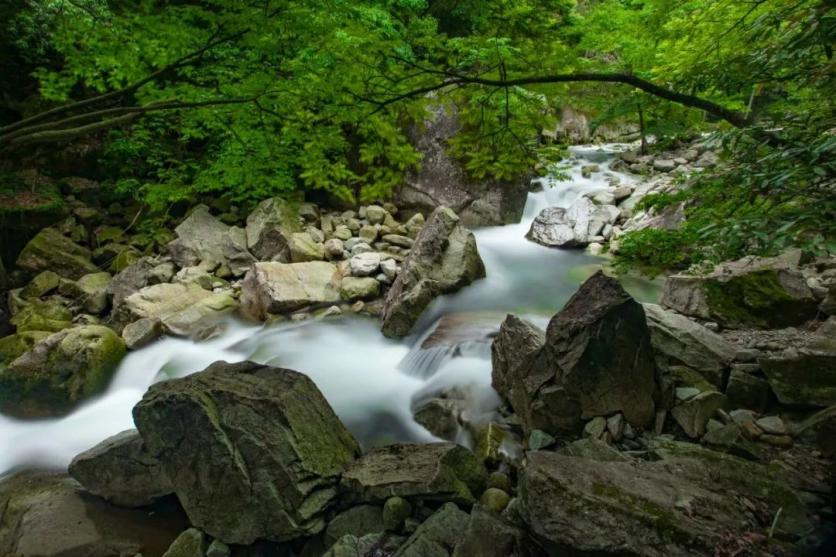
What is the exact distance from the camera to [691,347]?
4555 millimetres

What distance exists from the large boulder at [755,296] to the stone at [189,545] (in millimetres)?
5862

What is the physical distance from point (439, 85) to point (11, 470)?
687 cm

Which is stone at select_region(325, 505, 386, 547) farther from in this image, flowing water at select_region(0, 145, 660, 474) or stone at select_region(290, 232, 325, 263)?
stone at select_region(290, 232, 325, 263)

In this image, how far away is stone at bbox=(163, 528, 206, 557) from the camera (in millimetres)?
3922

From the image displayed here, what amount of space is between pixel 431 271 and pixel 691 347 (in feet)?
15.1

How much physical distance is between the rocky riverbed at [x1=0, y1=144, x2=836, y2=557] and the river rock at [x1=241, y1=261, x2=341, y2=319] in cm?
259

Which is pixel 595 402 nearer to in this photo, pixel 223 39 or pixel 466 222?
pixel 223 39

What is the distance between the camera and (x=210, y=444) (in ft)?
13.2

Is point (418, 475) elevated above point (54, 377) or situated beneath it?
elevated above

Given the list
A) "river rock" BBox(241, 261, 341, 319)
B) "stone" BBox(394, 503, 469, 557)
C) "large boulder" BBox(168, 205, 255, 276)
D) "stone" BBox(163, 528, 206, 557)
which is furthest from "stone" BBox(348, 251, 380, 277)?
"stone" BBox(394, 503, 469, 557)

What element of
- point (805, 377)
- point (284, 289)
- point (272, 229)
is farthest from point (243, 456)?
point (272, 229)

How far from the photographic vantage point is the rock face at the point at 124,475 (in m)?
4.52

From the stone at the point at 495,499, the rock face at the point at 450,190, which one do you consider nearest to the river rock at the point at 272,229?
the rock face at the point at 450,190

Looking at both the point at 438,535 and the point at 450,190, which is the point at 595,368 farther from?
the point at 450,190
